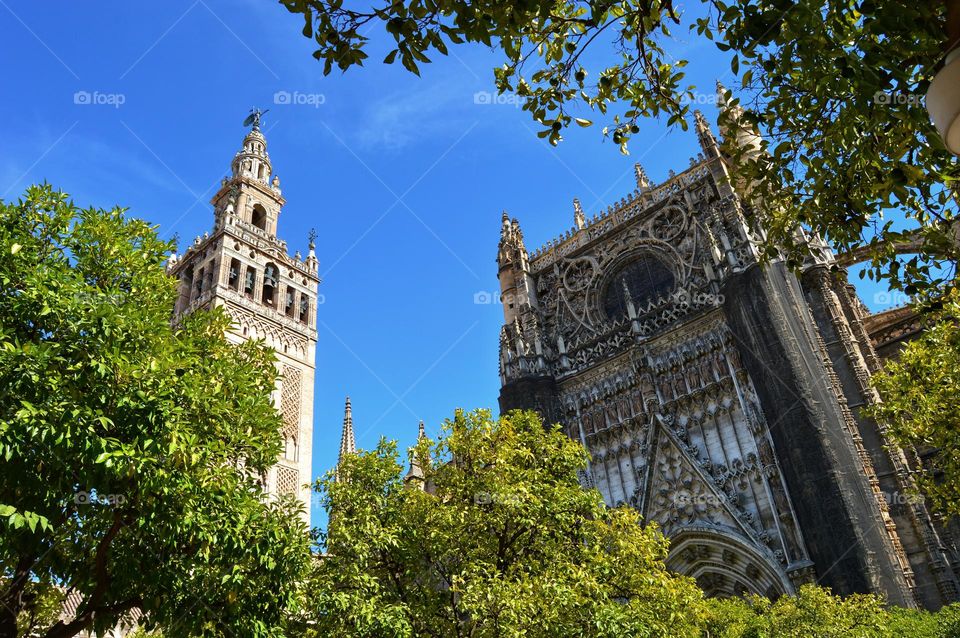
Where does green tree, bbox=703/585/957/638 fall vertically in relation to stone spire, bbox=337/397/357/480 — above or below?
below

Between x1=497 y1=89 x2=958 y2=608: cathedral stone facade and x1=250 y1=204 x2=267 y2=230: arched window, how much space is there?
41.3ft

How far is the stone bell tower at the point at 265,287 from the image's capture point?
26.7 metres

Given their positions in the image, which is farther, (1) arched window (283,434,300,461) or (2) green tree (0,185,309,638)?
(1) arched window (283,434,300,461)

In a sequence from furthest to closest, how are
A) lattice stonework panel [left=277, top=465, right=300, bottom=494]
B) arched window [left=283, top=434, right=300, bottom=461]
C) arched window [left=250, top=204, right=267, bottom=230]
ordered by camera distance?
arched window [left=250, top=204, right=267, bottom=230]
arched window [left=283, top=434, right=300, bottom=461]
lattice stonework panel [left=277, top=465, right=300, bottom=494]

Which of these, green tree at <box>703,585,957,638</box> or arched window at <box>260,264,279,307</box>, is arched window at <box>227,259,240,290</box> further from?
green tree at <box>703,585,957,638</box>

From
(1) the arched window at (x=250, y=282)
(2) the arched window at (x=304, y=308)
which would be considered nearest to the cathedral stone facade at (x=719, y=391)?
(2) the arched window at (x=304, y=308)

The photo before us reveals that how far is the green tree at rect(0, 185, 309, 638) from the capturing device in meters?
6.96

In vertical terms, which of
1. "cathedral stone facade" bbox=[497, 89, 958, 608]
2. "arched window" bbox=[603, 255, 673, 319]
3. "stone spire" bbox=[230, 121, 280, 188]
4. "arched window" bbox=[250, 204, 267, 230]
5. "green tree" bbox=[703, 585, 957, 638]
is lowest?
"green tree" bbox=[703, 585, 957, 638]

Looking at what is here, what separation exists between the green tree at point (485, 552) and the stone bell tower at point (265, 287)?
14.1 m

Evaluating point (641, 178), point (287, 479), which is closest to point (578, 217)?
point (641, 178)

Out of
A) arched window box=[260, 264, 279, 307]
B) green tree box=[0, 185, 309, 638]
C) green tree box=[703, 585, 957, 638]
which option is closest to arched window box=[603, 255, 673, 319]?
green tree box=[703, 585, 957, 638]

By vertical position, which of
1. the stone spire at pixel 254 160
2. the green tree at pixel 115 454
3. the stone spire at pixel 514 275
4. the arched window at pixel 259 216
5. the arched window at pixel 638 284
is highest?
the stone spire at pixel 254 160

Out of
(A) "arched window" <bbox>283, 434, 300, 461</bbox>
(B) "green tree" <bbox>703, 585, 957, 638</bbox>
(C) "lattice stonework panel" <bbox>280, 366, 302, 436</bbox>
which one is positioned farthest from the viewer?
(C) "lattice stonework panel" <bbox>280, 366, 302, 436</bbox>

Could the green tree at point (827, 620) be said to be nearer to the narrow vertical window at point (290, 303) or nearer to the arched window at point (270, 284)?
the narrow vertical window at point (290, 303)
